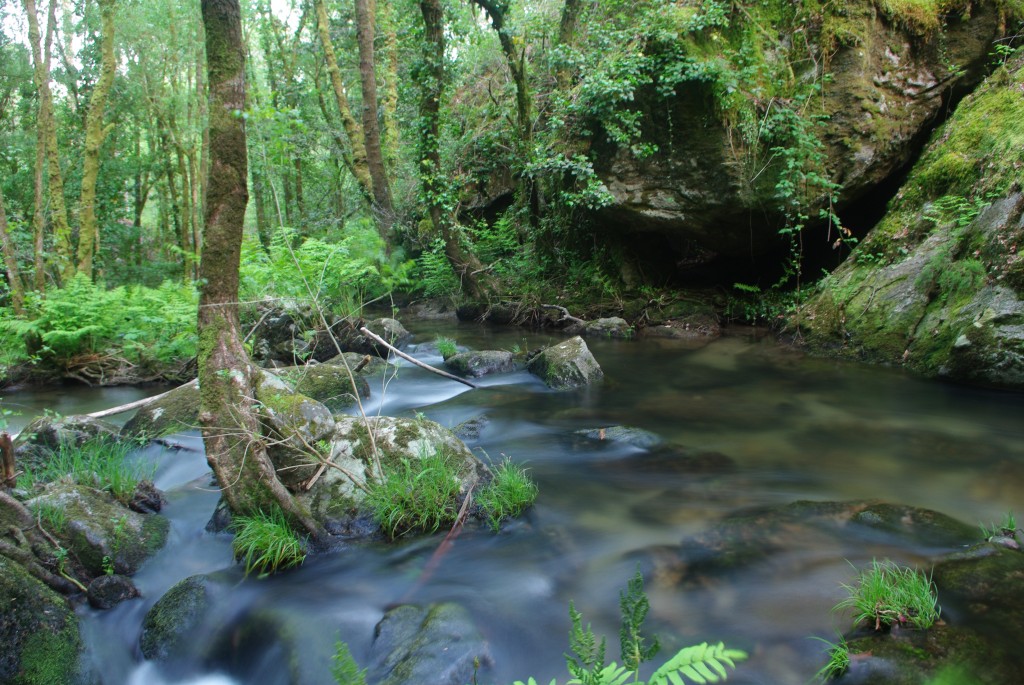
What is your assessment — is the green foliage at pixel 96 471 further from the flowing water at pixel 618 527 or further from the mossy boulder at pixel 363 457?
the mossy boulder at pixel 363 457

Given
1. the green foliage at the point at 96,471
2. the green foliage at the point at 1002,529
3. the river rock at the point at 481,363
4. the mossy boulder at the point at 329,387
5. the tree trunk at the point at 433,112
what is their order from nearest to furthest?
the green foliage at the point at 1002,529 → the green foliage at the point at 96,471 → the mossy boulder at the point at 329,387 → the river rock at the point at 481,363 → the tree trunk at the point at 433,112

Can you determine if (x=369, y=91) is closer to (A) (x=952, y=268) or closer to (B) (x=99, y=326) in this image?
(B) (x=99, y=326)

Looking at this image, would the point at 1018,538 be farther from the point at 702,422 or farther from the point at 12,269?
the point at 12,269

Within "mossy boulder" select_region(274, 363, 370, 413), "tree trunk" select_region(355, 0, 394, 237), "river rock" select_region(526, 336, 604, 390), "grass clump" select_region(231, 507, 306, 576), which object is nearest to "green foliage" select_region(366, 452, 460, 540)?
"grass clump" select_region(231, 507, 306, 576)

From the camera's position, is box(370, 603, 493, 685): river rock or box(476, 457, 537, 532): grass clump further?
box(476, 457, 537, 532): grass clump

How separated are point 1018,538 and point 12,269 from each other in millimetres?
12413

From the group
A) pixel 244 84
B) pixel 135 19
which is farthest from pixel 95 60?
pixel 244 84

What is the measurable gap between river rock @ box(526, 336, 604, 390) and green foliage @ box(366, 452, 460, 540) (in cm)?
384

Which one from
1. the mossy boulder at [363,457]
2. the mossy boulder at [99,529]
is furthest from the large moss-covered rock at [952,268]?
the mossy boulder at [99,529]

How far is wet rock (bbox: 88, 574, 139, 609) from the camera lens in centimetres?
376

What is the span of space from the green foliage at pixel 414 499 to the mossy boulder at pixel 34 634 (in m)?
1.84

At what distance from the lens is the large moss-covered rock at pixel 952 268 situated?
670cm

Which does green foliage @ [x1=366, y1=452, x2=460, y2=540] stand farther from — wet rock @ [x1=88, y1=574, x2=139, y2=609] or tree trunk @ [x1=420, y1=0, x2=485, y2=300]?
tree trunk @ [x1=420, y1=0, x2=485, y2=300]

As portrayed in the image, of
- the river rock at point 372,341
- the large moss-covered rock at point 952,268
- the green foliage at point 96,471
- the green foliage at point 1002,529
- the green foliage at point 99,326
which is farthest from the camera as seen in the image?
the river rock at point 372,341
